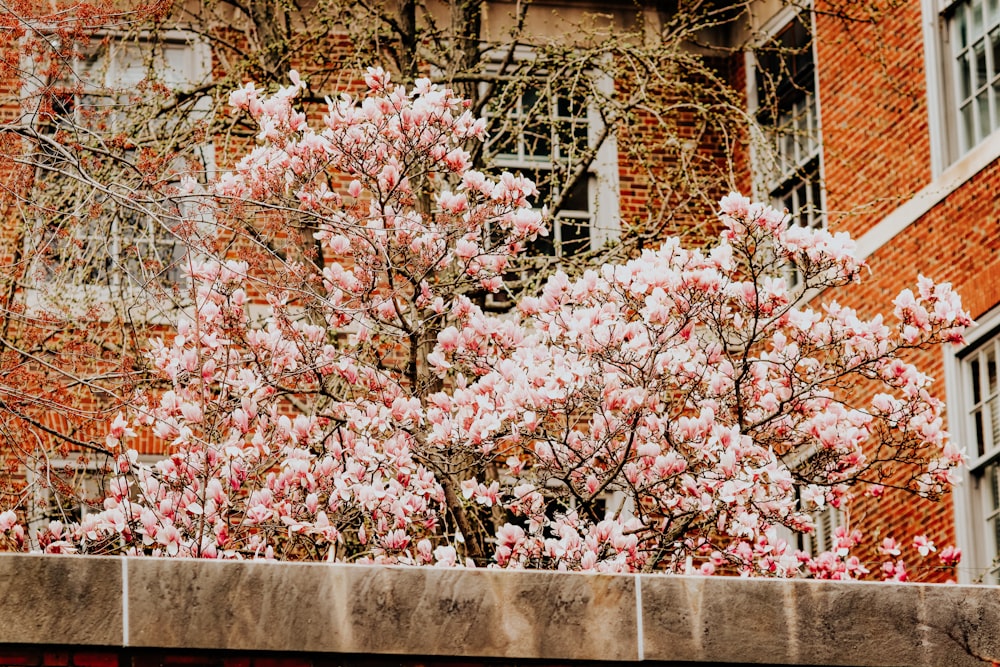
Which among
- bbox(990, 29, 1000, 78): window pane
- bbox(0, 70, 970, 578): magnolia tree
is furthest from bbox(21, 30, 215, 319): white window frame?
bbox(990, 29, 1000, 78): window pane

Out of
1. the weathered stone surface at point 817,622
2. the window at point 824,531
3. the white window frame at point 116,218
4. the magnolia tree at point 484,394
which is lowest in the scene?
the weathered stone surface at point 817,622

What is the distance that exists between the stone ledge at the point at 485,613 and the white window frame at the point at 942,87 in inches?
360

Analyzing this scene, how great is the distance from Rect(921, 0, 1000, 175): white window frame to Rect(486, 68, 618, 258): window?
9.26 ft

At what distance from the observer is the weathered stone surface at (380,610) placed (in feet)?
20.2

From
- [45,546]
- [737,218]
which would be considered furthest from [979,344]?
[45,546]

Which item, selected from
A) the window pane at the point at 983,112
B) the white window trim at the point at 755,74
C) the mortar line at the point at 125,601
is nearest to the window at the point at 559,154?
the white window trim at the point at 755,74

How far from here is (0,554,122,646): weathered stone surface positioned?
6.04 meters

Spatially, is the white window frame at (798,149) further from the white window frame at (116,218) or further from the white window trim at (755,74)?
the white window frame at (116,218)

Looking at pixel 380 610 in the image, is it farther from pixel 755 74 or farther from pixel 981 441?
pixel 755 74

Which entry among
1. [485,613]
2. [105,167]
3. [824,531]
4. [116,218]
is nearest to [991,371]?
[824,531]

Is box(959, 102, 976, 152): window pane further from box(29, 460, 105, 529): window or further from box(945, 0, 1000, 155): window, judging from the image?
box(29, 460, 105, 529): window

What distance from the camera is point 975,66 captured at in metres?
15.3

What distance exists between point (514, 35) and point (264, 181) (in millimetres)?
3262

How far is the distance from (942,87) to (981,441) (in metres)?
3.21
